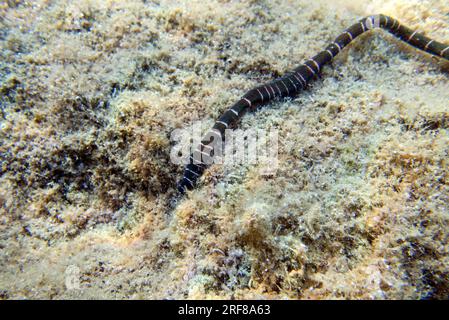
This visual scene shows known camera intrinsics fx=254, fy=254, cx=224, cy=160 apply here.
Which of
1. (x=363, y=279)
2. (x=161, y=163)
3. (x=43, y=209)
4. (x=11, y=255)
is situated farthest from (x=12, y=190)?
(x=363, y=279)

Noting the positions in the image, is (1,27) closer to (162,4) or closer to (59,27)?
(59,27)

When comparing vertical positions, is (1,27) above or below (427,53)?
above

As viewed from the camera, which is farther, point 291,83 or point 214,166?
point 291,83

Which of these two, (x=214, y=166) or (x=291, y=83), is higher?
(x=291, y=83)

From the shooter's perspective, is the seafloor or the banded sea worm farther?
the banded sea worm
